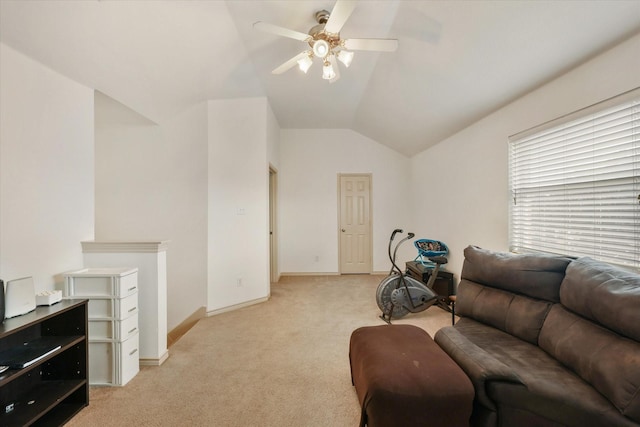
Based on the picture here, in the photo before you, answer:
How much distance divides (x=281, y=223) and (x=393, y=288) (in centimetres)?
290

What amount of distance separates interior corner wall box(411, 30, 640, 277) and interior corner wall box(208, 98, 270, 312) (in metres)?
2.77

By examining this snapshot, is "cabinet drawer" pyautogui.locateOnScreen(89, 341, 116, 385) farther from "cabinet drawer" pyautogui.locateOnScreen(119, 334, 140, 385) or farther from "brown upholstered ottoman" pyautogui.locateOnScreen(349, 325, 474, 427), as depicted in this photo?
"brown upholstered ottoman" pyautogui.locateOnScreen(349, 325, 474, 427)

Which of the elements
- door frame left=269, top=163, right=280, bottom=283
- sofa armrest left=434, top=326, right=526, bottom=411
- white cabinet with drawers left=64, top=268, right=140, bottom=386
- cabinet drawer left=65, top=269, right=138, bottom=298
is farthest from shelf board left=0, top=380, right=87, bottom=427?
door frame left=269, top=163, right=280, bottom=283

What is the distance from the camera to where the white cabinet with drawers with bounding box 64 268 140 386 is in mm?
2020

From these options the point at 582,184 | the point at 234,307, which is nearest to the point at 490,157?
the point at 582,184

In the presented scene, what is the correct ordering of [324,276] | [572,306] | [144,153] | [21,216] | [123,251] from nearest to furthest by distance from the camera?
[572,306], [21,216], [123,251], [144,153], [324,276]

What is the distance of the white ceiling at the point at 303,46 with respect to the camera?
1.71m

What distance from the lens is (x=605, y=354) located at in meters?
1.28

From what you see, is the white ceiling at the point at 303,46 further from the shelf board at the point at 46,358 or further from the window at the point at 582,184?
the shelf board at the point at 46,358

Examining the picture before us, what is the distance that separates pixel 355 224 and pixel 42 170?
14.9 feet

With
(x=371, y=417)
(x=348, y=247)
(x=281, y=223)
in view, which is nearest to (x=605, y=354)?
(x=371, y=417)

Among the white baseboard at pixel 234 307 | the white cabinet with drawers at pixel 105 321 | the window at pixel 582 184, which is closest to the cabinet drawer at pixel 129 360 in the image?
the white cabinet with drawers at pixel 105 321

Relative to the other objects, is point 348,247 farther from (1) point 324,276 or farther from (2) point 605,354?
(2) point 605,354

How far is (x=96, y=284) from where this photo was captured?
2045 mm
